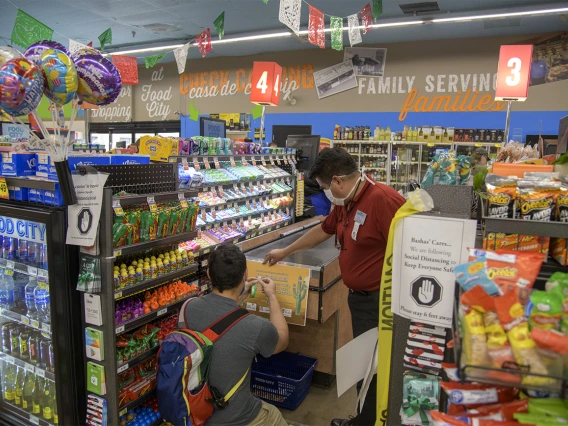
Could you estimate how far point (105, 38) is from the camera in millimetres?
8312

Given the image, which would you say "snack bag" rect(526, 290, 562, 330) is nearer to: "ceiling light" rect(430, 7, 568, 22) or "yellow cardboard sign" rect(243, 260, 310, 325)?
"yellow cardboard sign" rect(243, 260, 310, 325)

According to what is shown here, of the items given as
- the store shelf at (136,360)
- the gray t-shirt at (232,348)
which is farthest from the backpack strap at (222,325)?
the store shelf at (136,360)

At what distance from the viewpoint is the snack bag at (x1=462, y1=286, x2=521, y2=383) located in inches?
43.6

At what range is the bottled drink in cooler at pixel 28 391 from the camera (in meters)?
3.29

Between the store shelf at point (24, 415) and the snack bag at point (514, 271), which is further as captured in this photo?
the store shelf at point (24, 415)

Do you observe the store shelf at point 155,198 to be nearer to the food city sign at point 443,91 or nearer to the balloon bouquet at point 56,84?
the balloon bouquet at point 56,84

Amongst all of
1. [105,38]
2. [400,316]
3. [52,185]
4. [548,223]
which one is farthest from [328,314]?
[105,38]

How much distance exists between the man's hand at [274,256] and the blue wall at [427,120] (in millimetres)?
9346

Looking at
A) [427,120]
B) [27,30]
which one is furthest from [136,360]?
[427,120]

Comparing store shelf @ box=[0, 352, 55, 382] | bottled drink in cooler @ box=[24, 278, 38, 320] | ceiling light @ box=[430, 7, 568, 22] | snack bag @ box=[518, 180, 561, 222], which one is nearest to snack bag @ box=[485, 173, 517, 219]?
snack bag @ box=[518, 180, 561, 222]

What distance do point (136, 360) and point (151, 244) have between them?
0.78 m

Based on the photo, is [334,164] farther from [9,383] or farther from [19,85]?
[9,383]

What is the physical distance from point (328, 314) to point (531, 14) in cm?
847

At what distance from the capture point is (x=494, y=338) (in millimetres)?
1138
